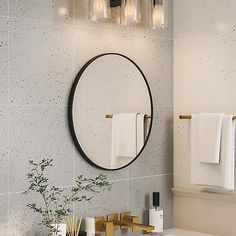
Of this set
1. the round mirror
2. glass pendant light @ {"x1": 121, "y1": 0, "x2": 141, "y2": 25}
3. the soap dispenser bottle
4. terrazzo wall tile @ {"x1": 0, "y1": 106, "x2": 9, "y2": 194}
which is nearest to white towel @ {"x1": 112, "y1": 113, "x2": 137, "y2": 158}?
the round mirror

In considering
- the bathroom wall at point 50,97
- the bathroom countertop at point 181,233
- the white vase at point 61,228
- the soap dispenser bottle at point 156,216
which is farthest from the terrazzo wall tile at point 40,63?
the bathroom countertop at point 181,233

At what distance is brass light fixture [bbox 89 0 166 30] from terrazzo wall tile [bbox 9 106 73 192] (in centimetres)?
49

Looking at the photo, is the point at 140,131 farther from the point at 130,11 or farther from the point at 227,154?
the point at 130,11

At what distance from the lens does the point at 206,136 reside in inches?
111

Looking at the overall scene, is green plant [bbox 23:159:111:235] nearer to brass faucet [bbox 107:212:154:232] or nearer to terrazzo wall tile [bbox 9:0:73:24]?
brass faucet [bbox 107:212:154:232]

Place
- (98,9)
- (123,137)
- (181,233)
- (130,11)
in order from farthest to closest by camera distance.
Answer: (181,233) → (123,137) → (130,11) → (98,9)

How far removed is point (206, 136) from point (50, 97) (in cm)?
86

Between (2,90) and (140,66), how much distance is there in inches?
35.1

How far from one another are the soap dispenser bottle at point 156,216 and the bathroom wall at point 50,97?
0.07 metres

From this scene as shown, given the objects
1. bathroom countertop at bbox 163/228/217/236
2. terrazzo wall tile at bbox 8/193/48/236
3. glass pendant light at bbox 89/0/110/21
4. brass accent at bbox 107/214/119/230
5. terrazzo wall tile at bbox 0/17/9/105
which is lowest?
bathroom countertop at bbox 163/228/217/236

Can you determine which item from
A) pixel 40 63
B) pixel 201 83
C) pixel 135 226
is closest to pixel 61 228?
pixel 135 226

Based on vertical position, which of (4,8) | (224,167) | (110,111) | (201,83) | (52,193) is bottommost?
(52,193)

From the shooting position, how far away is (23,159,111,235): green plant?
234 centimetres

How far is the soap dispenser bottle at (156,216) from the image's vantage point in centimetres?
288
